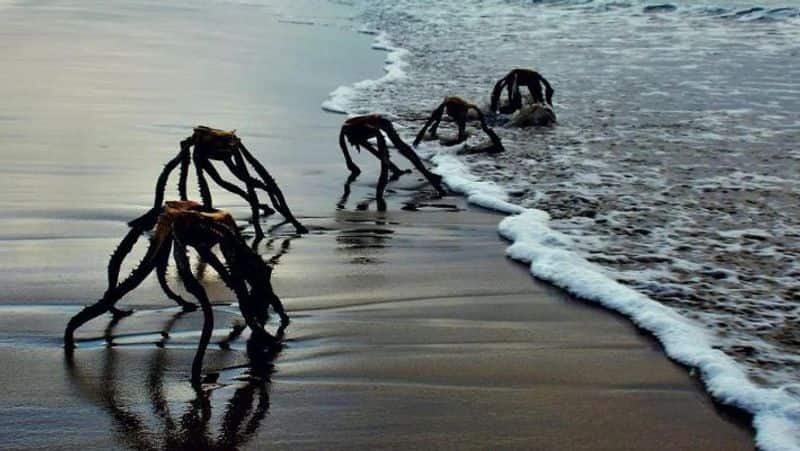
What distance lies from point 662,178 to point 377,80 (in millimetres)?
6617

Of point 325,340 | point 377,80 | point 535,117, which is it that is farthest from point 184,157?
point 377,80

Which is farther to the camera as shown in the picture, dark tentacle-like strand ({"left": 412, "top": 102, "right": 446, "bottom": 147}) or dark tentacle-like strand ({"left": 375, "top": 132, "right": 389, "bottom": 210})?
dark tentacle-like strand ({"left": 412, "top": 102, "right": 446, "bottom": 147})

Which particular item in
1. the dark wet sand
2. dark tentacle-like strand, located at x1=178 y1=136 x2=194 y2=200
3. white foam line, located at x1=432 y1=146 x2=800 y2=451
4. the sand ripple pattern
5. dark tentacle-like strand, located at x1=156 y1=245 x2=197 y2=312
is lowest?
the sand ripple pattern

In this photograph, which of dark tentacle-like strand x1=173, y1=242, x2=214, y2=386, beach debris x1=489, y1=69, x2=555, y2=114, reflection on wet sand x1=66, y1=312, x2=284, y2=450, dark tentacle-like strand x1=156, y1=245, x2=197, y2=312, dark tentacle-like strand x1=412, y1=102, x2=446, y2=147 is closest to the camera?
reflection on wet sand x1=66, y1=312, x2=284, y2=450

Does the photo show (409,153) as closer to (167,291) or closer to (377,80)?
(167,291)

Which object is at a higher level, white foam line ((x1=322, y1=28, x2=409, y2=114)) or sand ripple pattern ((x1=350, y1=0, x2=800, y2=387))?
white foam line ((x1=322, y1=28, x2=409, y2=114))

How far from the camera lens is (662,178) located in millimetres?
8250

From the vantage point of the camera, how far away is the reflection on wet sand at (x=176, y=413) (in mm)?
3402

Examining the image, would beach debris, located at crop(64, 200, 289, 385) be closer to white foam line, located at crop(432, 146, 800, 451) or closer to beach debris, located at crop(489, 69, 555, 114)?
white foam line, located at crop(432, 146, 800, 451)

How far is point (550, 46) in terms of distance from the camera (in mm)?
18547

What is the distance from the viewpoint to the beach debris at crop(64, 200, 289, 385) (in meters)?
3.73

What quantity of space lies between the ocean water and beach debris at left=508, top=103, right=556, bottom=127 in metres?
0.21

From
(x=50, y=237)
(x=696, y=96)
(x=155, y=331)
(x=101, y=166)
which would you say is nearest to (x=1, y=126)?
(x=101, y=166)

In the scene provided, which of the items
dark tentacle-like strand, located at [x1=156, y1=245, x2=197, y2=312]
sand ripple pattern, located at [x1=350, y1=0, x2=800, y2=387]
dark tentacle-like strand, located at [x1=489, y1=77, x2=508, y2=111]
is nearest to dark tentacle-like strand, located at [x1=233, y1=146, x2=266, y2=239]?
dark tentacle-like strand, located at [x1=156, y1=245, x2=197, y2=312]
